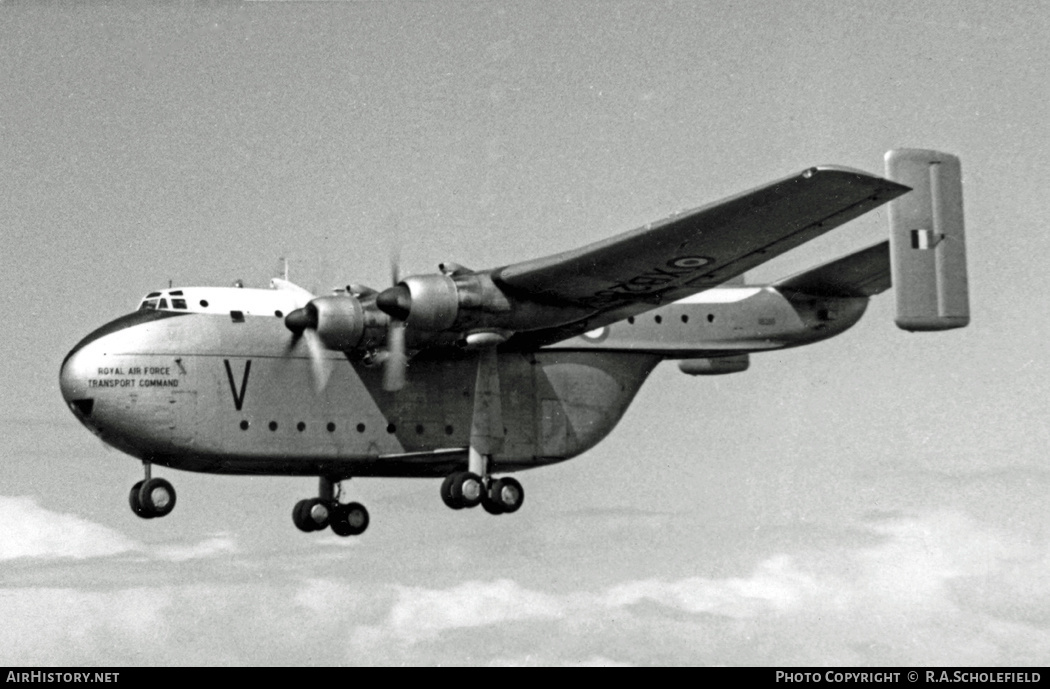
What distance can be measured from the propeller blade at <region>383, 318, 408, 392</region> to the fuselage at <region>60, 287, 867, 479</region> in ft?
1.39

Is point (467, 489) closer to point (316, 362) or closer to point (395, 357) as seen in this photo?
point (395, 357)

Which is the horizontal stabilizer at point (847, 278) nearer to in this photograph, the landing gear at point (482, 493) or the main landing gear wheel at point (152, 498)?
the landing gear at point (482, 493)

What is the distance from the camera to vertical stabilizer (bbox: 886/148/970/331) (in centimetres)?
2464

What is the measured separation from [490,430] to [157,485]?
4706mm

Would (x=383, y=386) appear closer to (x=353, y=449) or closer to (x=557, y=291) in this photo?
(x=353, y=449)

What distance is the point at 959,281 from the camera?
24.8 metres

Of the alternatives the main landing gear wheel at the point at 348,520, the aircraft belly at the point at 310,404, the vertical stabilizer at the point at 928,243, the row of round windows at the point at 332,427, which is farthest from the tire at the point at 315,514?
the vertical stabilizer at the point at 928,243

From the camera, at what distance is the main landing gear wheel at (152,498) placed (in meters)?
23.9

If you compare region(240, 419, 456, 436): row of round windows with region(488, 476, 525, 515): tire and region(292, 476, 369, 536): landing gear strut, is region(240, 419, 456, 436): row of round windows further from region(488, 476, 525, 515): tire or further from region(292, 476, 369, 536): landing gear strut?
region(292, 476, 369, 536): landing gear strut

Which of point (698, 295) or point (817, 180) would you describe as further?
point (698, 295)

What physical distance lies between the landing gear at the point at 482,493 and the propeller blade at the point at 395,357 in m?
1.58

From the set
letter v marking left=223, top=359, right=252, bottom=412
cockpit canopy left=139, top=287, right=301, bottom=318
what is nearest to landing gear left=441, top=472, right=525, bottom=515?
letter v marking left=223, top=359, right=252, bottom=412

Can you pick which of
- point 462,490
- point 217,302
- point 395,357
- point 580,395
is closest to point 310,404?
point 395,357
